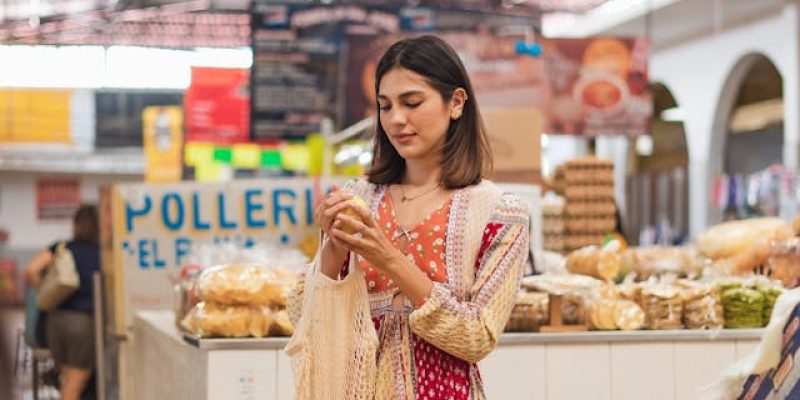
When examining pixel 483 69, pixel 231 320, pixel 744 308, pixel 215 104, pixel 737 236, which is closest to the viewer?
pixel 231 320

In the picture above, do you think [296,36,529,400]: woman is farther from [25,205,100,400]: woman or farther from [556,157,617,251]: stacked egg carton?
[25,205,100,400]: woman

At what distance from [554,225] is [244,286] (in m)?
4.60

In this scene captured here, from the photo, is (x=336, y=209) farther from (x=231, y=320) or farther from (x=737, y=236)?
(x=737, y=236)

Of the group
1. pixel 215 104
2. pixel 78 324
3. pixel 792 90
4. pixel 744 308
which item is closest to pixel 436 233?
pixel 744 308

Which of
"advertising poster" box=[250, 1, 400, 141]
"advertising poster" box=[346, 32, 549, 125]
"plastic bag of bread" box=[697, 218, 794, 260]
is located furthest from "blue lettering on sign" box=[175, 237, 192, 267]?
"advertising poster" box=[250, 1, 400, 141]

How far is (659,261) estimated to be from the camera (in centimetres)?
622

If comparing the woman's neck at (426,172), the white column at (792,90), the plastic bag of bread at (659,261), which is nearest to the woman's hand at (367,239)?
the woman's neck at (426,172)

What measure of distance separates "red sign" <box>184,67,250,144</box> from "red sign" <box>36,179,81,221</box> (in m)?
10.6

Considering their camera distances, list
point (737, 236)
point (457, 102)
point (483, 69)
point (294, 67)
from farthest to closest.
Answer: point (294, 67)
point (483, 69)
point (737, 236)
point (457, 102)

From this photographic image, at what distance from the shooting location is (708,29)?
18188 mm

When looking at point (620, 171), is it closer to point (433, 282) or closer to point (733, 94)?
point (733, 94)

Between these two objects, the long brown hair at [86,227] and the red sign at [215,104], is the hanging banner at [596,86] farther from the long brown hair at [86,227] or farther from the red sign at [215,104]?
the red sign at [215,104]

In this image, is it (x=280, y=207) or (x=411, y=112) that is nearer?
(x=411, y=112)

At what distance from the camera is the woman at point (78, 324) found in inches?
353
